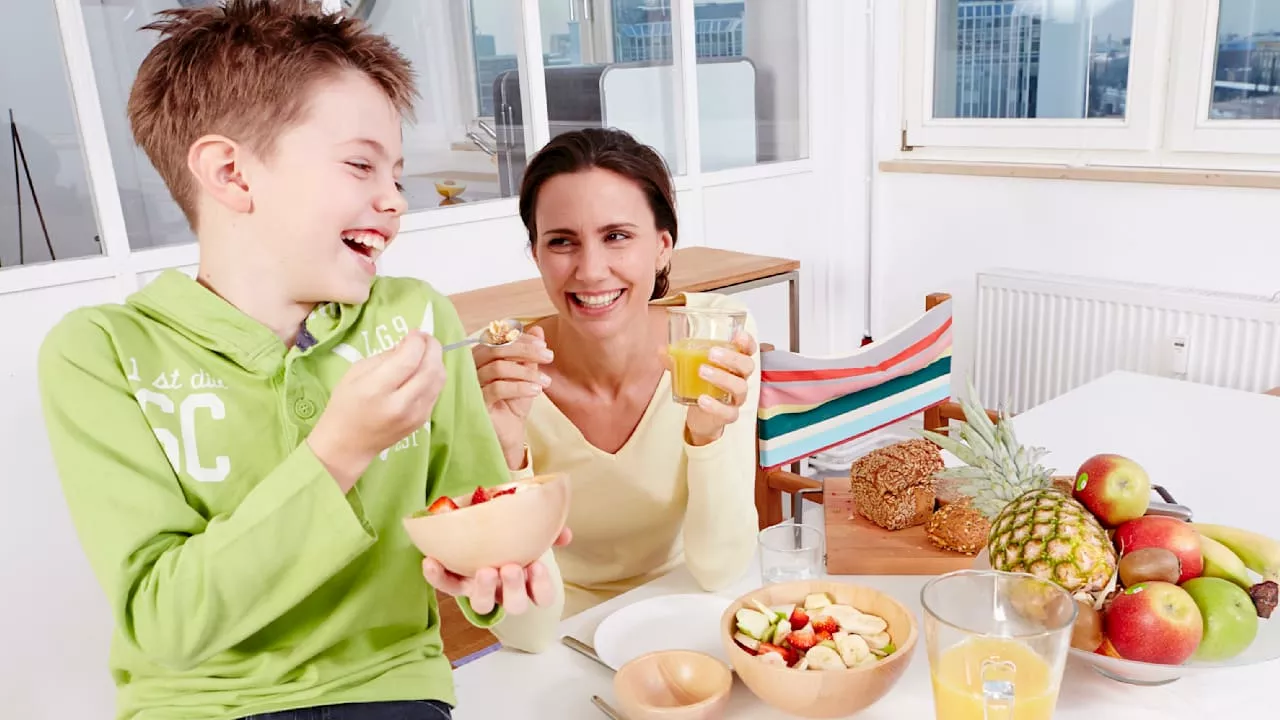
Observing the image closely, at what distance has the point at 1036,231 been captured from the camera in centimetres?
345

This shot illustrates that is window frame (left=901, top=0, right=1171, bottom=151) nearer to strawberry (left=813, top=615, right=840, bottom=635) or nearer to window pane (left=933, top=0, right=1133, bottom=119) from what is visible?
window pane (left=933, top=0, right=1133, bottom=119)

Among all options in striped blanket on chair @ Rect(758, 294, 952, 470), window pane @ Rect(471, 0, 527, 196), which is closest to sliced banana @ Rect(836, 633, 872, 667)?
striped blanket on chair @ Rect(758, 294, 952, 470)

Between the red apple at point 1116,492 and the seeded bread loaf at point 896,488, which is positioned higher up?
the red apple at point 1116,492

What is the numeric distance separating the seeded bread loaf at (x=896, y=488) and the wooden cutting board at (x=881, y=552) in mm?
16

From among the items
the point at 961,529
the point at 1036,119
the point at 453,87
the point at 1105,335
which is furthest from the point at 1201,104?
the point at 961,529

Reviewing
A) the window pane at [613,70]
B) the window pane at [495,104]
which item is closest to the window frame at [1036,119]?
the window pane at [613,70]

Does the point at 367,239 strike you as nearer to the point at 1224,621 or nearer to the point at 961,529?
the point at 961,529

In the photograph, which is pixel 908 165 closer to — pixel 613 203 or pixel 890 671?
pixel 613 203

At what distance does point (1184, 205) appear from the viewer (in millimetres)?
3072

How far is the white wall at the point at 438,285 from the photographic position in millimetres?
2213

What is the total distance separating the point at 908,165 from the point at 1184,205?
1037 mm

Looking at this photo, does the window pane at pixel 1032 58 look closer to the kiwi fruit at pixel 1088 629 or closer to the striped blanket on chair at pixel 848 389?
the striped blanket on chair at pixel 848 389

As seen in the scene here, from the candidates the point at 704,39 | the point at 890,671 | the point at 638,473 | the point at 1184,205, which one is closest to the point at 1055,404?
the point at 638,473

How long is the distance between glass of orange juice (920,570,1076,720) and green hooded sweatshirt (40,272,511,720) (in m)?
0.46
